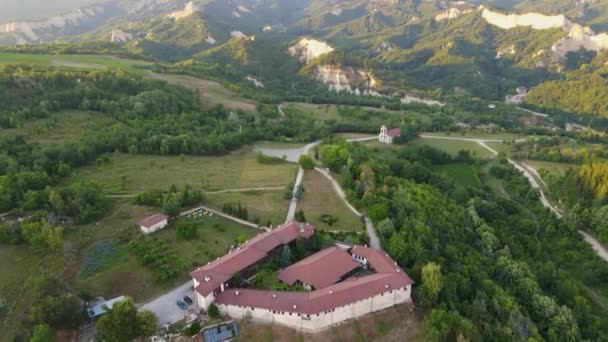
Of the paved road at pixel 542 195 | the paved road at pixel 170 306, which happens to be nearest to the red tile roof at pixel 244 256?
the paved road at pixel 170 306

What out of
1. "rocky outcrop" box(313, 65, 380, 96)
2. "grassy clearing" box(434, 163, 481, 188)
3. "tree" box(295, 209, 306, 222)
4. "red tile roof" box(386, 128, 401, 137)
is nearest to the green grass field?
"rocky outcrop" box(313, 65, 380, 96)

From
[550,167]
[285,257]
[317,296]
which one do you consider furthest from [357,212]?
[550,167]

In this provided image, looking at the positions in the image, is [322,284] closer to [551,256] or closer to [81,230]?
[81,230]

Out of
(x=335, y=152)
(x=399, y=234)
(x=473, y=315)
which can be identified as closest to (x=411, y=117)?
(x=335, y=152)

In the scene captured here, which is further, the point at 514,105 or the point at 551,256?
the point at 514,105

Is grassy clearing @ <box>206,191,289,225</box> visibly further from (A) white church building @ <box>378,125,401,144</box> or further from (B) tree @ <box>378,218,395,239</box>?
(A) white church building @ <box>378,125,401,144</box>

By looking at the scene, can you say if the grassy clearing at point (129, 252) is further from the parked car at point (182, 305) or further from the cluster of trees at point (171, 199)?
the parked car at point (182, 305)

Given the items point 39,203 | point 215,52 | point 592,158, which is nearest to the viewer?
point 39,203
